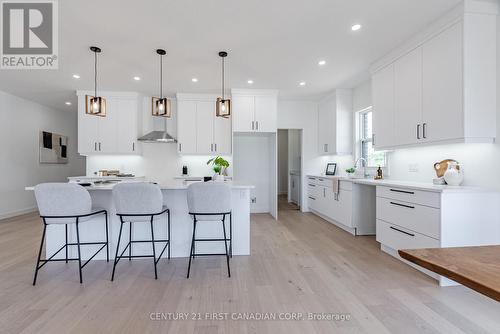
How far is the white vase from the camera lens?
8.52 ft

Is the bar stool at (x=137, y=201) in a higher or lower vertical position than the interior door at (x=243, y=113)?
lower

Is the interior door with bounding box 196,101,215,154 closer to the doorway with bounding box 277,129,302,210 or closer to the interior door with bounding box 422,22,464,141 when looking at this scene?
the doorway with bounding box 277,129,302,210

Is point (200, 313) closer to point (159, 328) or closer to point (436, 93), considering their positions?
point (159, 328)

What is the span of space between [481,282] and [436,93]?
2.77 metres

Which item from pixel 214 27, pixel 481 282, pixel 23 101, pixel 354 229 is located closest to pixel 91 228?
pixel 214 27

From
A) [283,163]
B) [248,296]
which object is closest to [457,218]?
[248,296]

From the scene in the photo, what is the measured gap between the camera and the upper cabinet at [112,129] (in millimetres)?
5180

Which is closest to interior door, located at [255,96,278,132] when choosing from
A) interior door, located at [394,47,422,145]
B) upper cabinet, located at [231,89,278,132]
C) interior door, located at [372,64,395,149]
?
upper cabinet, located at [231,89,278,132]

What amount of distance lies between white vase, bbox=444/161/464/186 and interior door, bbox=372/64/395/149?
82 centimetres

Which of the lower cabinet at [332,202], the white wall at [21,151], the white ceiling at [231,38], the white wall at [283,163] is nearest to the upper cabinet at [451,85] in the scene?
the white ceiling at [231,38]

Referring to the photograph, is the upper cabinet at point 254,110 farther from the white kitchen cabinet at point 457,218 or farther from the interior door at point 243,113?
the white kitchen cabinet at point 457,218

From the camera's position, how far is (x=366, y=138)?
481cm

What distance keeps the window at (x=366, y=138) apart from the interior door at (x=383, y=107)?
878mm

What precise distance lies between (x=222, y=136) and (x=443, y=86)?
12.9 feet
